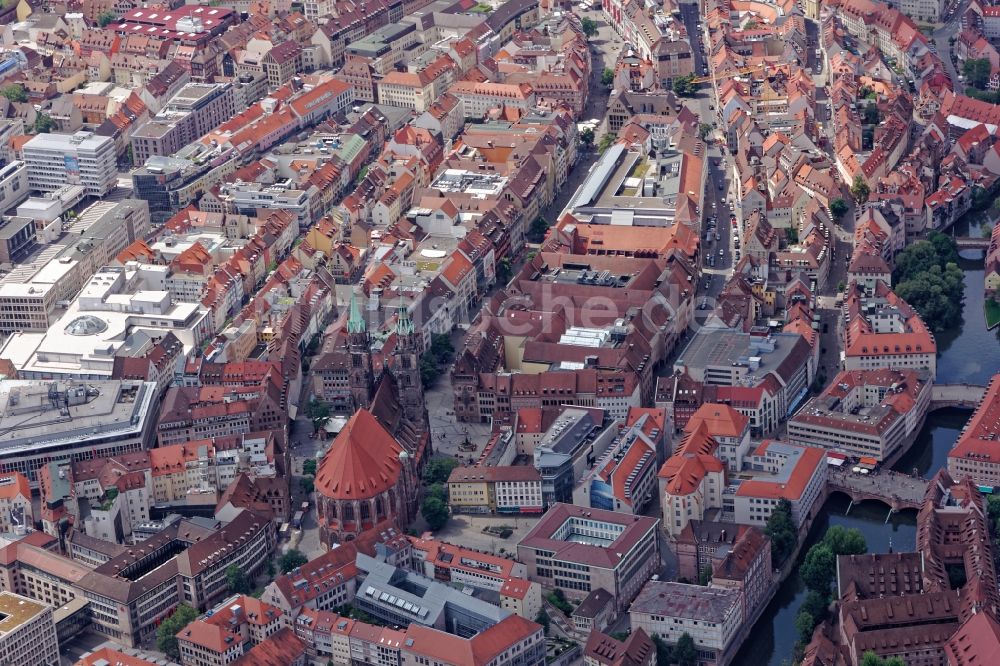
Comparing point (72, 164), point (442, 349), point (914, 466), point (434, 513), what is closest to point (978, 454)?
point (914, 466)

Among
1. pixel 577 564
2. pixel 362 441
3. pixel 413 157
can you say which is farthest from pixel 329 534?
pixel 413 157

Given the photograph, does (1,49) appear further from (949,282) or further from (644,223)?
(949,282)

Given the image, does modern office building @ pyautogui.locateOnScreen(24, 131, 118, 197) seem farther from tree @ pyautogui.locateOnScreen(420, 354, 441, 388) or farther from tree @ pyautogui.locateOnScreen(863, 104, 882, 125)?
tree @ pyautogui.locateOnScreen(863, 104, 882, 125)

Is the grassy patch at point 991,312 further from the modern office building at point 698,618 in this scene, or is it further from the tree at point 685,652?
the tree at point 685,652

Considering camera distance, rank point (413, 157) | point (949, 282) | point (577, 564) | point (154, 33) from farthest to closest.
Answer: point (154, 33) → point (413, 157) → point (949, 282) → point (577, 564)

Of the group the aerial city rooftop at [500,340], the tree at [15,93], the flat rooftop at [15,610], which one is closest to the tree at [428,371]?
the aerial city rooftop at [500,340]

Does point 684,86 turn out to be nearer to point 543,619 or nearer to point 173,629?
point 543,619
